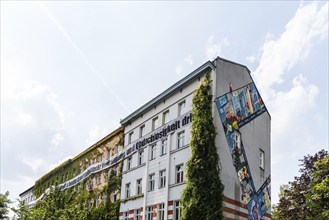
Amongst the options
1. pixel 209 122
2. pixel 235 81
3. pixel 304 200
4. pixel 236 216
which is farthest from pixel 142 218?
pixel 304 200

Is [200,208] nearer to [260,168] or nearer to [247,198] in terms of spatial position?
[247,198]

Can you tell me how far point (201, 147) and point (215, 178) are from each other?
2478mm

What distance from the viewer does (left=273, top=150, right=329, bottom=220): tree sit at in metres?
40.9

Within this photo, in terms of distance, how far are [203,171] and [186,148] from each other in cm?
331

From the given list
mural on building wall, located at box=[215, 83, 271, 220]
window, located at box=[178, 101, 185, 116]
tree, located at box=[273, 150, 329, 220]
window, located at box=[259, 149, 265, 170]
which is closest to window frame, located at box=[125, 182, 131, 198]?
window, located at box=[178, 101, 185, 116]

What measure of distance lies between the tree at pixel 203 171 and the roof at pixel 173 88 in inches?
57.7

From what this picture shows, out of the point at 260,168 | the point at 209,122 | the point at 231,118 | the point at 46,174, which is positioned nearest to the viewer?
the point at 209,122

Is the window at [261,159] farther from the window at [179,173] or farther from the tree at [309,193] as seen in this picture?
the window at [179,173]

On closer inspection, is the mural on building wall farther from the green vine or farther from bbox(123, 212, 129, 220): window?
the green vine

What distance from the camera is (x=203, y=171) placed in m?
30.2

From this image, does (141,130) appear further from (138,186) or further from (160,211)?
(160,211)

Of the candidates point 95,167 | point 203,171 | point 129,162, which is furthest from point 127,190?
point 203,171

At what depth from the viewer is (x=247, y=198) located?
3431cm

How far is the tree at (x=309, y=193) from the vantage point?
40875mm
